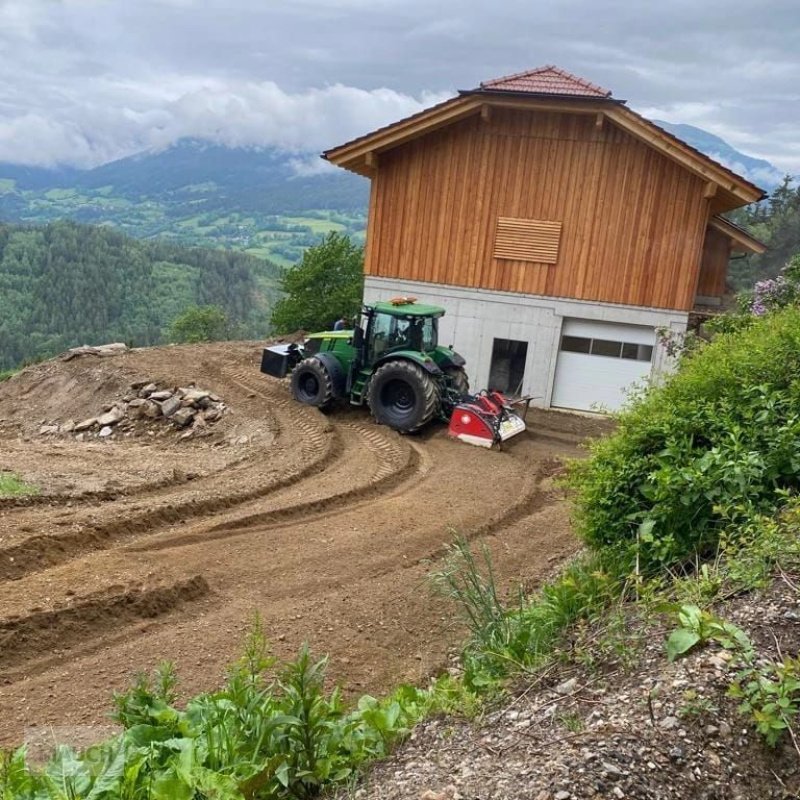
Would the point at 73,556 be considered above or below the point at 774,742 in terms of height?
below

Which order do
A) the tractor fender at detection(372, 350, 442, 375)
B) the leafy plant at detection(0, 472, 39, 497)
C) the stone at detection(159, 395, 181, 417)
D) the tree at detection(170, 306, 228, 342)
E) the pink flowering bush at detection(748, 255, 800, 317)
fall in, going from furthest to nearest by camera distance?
the tree at detection(170, 306, 228, 342), the stone at detection(159, 395, 181, 417), the tractor fender at detection(372, 350, 442, 375), the pink flowering bush at detection(748, 255, 800, 317), the leafy plant at detection(0, 472, 39, 497)

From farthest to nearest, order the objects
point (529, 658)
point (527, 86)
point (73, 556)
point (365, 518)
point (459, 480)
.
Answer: point (527, 86) < point (459, 480) < point (365, 518) < point (73, 556) < point (529, 658)

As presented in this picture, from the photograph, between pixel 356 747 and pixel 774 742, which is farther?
pixel 356 747

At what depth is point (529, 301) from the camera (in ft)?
56.6

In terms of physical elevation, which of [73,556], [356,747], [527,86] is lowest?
[73,556]

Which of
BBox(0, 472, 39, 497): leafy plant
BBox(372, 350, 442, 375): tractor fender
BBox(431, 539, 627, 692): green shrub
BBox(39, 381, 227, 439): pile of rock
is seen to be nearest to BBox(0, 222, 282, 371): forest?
BBox(39, 381, 227, 439): pile of rock

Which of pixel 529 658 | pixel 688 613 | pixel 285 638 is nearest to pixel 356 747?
pixel 529 658

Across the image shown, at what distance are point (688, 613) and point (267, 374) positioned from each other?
13.9 m

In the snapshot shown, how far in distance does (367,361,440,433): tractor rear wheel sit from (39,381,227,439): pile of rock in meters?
3.09

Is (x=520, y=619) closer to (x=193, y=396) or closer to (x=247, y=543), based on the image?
(x=247, y=543)

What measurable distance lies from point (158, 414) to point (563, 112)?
1045 cm

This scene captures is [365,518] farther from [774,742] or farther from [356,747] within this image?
[774,742]

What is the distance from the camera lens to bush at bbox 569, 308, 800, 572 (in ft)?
16.0

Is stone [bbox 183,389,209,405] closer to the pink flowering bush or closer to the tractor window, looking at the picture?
the tractor window
